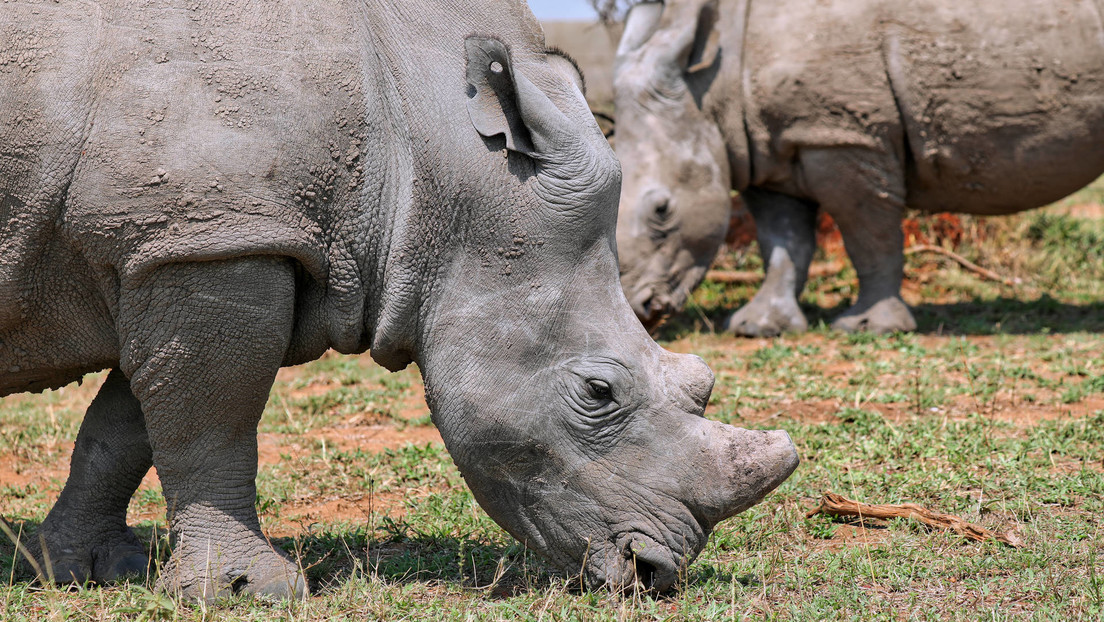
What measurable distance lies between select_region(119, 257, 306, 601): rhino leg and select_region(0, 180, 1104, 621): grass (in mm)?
132

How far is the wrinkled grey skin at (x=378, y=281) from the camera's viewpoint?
10.6ft

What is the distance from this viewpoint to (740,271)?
448 inches

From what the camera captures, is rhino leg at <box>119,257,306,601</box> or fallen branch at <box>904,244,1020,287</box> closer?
rhino leg at <box>119,257,306,601</box>

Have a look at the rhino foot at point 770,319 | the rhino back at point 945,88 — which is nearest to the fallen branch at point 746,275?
the rhino foot at point 770,319

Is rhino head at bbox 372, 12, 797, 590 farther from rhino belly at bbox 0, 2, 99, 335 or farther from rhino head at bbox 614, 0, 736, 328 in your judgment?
rhino head at bbox 614, 0, 736, 328

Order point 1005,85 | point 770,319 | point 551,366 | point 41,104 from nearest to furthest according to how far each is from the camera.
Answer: point 41,104 < point 551,366 < point 1005,85 < point 770,319

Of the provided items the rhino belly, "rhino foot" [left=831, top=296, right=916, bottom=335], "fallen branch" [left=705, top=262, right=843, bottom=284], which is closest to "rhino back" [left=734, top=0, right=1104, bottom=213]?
"rhino foot" [left=831, top=296, right=916, bottom=335]

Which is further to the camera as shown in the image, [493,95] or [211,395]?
[493,95]

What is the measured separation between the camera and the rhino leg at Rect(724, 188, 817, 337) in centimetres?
898

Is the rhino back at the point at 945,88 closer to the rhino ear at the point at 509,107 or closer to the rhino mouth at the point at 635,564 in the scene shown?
the rhino ear at the point at 509,107

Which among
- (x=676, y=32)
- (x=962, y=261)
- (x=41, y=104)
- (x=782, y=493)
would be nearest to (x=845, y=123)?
(x=676, y=32)

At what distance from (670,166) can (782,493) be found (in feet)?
13.9

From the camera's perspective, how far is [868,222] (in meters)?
8.87

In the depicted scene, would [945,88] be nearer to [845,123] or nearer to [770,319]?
[845,123]
